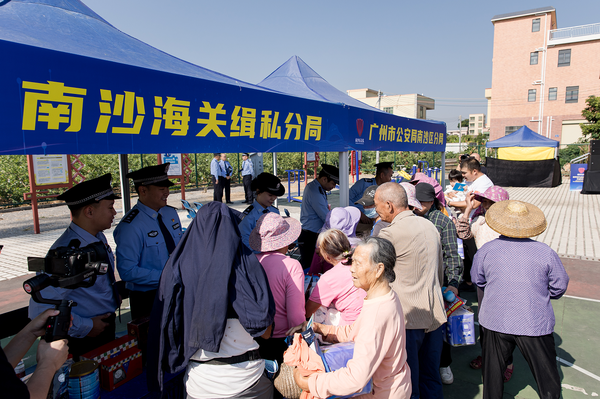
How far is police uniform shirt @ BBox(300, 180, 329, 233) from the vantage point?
4516mm

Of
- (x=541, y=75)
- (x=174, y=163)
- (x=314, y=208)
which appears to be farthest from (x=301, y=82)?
(x=541, y=75)

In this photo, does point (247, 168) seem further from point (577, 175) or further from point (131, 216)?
point (577, 175)

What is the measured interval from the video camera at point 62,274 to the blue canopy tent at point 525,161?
1945 cm

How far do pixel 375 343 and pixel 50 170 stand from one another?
817 centimetres

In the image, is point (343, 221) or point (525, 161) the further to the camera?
point (525, 161)

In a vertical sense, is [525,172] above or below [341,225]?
below

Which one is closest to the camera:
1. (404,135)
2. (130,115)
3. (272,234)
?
(130,115)

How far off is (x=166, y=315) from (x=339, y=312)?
3.76 ft

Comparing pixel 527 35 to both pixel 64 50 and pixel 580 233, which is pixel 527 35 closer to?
pixel 580 233

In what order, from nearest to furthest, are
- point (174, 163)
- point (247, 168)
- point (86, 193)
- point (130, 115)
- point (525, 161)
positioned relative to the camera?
point (130, 115), point (86, 193), point (174, 163), point (247, 168), point (525, 161)

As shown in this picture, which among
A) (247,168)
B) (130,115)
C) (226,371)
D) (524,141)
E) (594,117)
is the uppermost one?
(594,117)

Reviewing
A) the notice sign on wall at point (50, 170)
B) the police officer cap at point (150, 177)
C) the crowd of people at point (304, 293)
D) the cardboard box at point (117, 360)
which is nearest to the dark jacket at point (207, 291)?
the crowd of people at point (304, 293)

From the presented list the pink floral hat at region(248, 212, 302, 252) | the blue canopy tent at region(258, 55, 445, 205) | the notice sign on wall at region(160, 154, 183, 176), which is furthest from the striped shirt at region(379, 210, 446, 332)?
the notice sign on wall at region(160, 154, 183, 176)

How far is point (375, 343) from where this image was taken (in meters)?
1.66
